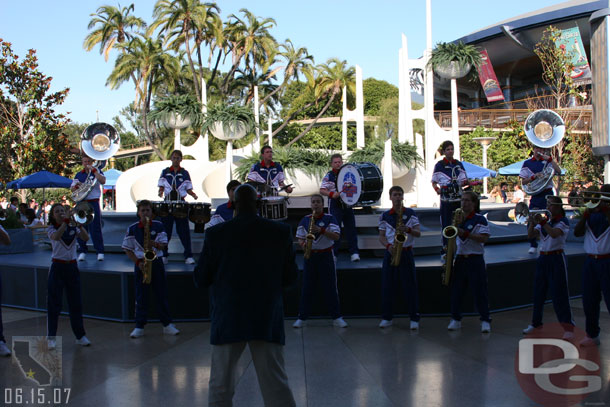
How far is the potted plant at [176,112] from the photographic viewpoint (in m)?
20.1

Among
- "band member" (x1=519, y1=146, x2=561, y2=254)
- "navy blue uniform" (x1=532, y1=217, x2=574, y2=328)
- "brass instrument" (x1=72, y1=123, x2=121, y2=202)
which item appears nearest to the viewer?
"navy blue uniform" (x1=532, y1=217, x2=574, y2=328)

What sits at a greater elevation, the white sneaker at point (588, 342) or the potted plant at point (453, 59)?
the potted plant at point (453, 59)

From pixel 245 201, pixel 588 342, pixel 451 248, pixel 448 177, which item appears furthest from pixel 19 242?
pixel 588 342

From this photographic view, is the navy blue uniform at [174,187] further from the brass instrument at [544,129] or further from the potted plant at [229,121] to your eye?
the potted plant at [229,121]

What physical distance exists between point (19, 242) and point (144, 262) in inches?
223

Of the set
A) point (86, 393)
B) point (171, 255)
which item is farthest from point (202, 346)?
point (171, 255)

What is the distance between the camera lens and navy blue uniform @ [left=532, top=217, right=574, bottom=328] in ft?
20.3

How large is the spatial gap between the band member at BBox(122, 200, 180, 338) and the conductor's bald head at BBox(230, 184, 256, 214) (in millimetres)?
3292

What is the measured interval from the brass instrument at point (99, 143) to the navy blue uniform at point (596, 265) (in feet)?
21.0

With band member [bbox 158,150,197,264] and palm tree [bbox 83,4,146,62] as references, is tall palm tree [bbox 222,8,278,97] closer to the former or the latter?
palm tree [bbox 83,4,146,62]

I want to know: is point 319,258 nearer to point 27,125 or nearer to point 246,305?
point 246,305

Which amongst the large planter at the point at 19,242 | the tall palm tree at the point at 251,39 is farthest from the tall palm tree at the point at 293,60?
the large planter at the point at 19,242

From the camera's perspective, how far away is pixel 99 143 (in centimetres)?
873

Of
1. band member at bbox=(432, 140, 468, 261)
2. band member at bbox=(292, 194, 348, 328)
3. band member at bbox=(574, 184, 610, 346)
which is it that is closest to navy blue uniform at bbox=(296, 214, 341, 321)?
band member at bbox=(292, 194, 348, 328)
